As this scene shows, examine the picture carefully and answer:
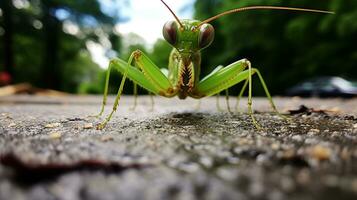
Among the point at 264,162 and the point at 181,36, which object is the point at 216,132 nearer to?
the point at 264,162

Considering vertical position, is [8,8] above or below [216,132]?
above

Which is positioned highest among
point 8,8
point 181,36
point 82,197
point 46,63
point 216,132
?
point 8,8

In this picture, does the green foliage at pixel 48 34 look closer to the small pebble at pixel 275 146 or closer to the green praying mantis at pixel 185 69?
the green praying mantis at pixel 185 69

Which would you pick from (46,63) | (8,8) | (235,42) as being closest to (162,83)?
(235,42)

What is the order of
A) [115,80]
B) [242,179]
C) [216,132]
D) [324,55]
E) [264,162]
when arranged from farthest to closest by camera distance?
1. [115,80]
2. [324,55]
3. [216,132]
4. [264,162]
5. [242,179]

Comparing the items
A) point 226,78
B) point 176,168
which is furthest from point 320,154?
point 226,78

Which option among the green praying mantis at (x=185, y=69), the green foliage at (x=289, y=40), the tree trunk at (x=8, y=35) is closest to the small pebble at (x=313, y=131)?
the green praying mantis at (x=185, y=69)

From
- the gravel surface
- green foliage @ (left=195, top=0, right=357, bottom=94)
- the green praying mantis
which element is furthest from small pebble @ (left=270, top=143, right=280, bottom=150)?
green foliage @ (left=195, top=0, right=357, bottom=94)
